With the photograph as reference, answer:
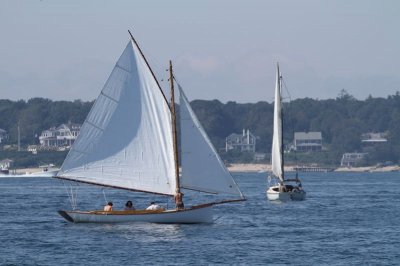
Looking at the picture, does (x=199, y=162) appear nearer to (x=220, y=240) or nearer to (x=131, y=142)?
(x=131, y=142)

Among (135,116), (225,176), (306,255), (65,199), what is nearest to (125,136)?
(135,116)

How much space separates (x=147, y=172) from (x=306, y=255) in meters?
15.3

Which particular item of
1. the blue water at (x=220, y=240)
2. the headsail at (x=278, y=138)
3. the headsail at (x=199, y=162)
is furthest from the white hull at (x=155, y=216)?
the headsail at (x=278, y=138)

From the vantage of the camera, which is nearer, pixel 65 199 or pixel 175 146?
pixel 175 146

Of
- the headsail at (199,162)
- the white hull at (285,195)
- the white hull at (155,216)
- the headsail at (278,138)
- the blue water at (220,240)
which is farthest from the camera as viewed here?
the headsail at (278,138)

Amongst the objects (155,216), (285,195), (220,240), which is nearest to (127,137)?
(155,216)

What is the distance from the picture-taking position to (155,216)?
72500mm

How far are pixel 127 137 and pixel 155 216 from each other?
5.24 m

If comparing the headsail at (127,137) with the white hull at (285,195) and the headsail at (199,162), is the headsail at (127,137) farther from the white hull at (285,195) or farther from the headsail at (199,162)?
the white hull at (285,195)

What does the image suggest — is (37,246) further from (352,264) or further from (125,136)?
(352,264)

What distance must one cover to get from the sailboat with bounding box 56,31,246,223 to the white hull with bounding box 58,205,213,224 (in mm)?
57

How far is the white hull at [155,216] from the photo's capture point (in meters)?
72.2

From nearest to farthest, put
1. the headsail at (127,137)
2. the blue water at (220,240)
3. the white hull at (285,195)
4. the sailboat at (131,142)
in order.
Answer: the blue water at (220,240) < the sailboat at (131,142) < the headsail at (127,137) < the white hull at (285,195)

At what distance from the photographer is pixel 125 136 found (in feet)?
244
